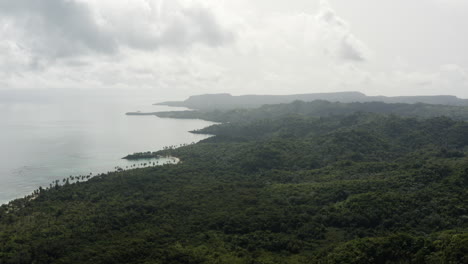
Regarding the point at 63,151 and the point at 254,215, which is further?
the point at 63,151

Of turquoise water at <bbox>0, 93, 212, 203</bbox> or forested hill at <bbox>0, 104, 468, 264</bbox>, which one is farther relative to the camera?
turquoise water at <bbox>0, 93, 212, 203</bbox>

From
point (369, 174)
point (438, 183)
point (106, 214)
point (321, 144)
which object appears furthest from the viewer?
point (321, 144)

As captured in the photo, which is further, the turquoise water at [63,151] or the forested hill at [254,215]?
the turquoise water at [63,151]

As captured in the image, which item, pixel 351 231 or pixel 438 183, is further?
pixel 438 183

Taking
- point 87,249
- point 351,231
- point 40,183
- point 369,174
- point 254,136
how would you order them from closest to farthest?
point 87,249, point 351,231, point 369,174, point 40,183, point 254,136

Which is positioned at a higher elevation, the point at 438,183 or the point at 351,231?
the point at 438,183

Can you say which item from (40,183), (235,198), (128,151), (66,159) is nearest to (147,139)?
(128,151)

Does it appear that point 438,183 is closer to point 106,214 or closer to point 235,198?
point 235,198
